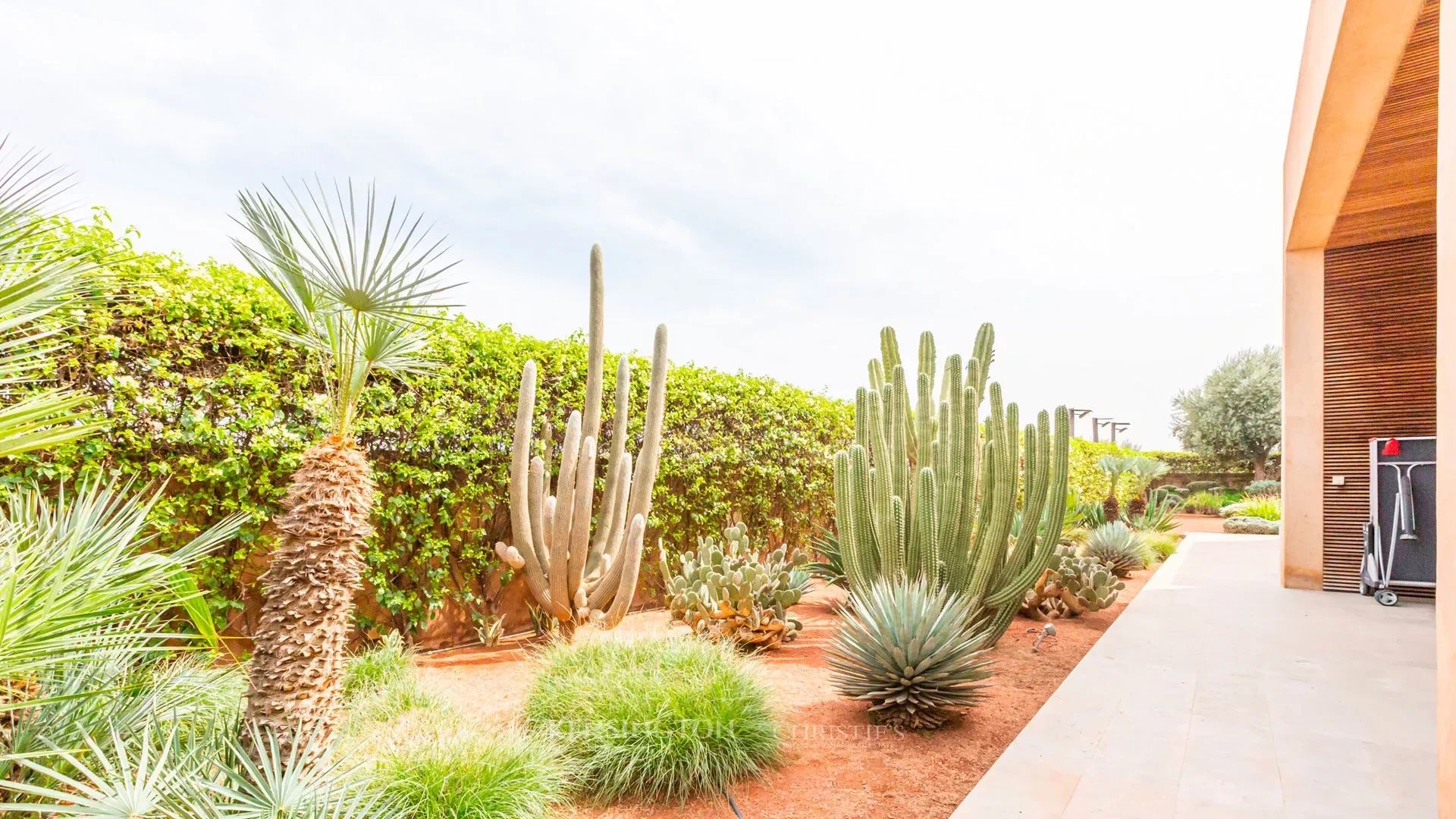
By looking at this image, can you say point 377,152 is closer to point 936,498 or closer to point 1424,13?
point 936,498

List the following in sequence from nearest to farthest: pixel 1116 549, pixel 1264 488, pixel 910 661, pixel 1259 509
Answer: pixel 910 661
pixel 1116 549
pixel 1259 509
pixel 1264 488

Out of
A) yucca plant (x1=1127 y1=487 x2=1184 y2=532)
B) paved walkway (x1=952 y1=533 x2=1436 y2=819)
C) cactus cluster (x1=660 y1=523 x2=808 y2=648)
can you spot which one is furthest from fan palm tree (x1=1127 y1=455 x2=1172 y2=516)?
cactus cluster (x1=660 y1=523 x2=808 y2=648)

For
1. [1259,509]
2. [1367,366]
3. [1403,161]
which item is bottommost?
[1259,509]

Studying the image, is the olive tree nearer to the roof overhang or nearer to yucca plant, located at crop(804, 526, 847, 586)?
the roof overhang

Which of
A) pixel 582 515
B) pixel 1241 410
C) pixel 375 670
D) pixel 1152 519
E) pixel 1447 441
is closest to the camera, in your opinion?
pixel 1447 441

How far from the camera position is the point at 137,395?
316 centimetres

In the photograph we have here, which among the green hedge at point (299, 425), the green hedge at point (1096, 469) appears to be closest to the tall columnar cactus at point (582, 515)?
the green hedge at point (299, 425)

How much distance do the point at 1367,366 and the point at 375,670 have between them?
8.22 m

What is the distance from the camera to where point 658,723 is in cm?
269

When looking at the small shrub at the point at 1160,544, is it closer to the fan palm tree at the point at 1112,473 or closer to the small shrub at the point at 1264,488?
the fan palm tree at the point at 1112,473

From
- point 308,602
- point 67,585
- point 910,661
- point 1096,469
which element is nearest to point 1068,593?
point 910,661

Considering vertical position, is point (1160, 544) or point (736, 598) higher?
point (736, 598)

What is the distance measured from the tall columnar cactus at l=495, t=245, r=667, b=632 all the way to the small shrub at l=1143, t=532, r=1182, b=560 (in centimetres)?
799

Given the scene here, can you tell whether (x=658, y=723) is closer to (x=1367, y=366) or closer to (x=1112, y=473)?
(x=1367, y=366)
